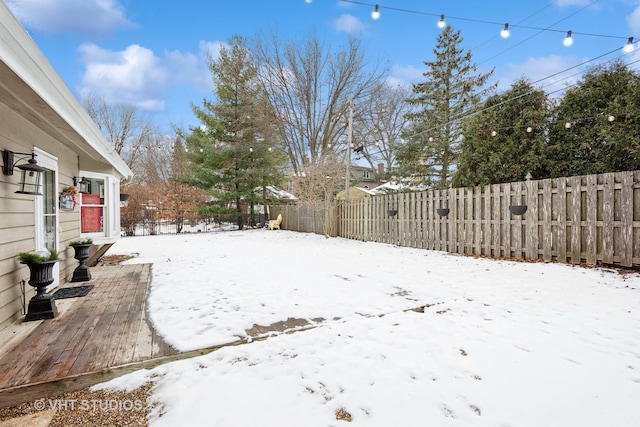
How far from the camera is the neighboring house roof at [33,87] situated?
171 centimetres

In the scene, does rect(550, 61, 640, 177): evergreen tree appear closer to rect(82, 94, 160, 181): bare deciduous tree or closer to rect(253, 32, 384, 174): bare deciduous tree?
rect(253, 32, 384, 174): bare deciduous tree

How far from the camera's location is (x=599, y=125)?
5844 mm

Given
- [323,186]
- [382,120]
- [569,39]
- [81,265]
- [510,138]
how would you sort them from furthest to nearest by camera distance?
[382,120], [323,186], [510,138], [569,39], [81,265]

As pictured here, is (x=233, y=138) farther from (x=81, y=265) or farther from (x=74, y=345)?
(x=74, y=345)

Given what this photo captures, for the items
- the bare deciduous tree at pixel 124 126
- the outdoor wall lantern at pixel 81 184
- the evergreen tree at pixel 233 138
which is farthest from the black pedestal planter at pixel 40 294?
the bare deciduous tree at pixel 124 126

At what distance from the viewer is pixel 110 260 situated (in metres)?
6.54

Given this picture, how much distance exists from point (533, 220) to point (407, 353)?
468 centimetres

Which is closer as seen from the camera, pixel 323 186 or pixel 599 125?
pixel 599 125

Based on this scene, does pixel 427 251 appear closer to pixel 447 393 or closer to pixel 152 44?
pixel 447 393

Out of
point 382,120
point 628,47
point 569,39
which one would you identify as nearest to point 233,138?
point 382,120

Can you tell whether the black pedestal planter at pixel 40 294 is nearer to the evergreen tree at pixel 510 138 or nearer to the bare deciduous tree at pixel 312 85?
the evergreen tree at pixel 510 138

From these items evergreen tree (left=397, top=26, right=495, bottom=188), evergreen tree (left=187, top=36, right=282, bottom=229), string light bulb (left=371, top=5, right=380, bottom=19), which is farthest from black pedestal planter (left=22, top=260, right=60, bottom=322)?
evergreen tree (left=187, top=36, right=282, bottom=229)

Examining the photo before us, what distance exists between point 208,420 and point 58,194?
4.33 m

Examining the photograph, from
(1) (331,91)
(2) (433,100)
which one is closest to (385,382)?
(2) (433,100)
